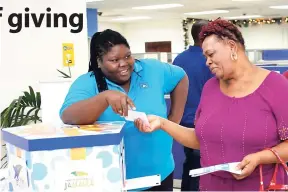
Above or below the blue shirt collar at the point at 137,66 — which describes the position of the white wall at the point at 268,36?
above

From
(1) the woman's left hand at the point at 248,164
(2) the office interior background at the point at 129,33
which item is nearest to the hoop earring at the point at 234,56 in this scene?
(1) the woman's left hand at the point at 248,164

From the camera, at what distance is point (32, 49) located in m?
4.17

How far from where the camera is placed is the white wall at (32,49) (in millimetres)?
Result: 4059

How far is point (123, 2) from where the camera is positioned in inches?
477

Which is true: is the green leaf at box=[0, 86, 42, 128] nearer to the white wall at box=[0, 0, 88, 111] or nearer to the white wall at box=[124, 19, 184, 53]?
the white wall at box=[0, 0, 88, 111]

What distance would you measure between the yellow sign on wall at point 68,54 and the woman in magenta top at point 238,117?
2757 millimetres

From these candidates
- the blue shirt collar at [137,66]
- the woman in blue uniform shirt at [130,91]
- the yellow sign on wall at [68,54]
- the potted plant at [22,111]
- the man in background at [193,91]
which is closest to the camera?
the woman in blue uniform shirt at [130,91]

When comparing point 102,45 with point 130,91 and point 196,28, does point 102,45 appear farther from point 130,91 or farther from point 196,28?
point 196,28

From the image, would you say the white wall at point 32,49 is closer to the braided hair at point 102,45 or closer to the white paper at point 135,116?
the braided hair at point 102,45

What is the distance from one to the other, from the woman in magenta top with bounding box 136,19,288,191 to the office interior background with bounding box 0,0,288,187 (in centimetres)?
221

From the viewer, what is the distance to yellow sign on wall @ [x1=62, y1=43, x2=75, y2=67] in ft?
14.0

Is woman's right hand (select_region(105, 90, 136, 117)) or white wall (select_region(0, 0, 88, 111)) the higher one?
white wall (select_region(0, 0, 88, 111))

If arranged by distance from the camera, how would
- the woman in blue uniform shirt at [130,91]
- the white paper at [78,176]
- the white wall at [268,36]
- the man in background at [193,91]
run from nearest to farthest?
the white paper at [78,176] < the woman in blue uniform shirt at [130,91] < the man in background at [193,91] < the white wall at [268,36]

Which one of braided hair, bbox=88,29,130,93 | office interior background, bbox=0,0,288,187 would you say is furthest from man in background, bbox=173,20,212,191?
braided hair, bbox=88,29,130,93
